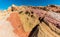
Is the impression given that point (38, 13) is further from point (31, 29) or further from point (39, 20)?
point (31, 29)

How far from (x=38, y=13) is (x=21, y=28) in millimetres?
1178

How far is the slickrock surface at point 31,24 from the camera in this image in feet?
25.3

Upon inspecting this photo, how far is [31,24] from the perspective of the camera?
8.34m

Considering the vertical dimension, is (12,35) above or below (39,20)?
below

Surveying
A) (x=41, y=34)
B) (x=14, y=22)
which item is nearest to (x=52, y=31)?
(x=41, y=34)

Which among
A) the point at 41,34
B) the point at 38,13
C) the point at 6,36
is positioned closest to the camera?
the point at 41,34

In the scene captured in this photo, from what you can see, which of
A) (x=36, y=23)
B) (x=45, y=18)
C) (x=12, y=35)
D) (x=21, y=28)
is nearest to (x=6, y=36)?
(x=12, y=35)

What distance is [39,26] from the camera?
7.84 meters

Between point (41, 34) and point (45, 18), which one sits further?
point (45, 18)

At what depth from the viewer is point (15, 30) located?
27.4 feet

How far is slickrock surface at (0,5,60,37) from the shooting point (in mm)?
7711

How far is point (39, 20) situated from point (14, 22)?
4.29ft

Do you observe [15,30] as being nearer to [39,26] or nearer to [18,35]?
[18,35]

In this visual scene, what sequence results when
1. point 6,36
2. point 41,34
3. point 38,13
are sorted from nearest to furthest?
point 41,34 → point 6,36 → point 38,13
